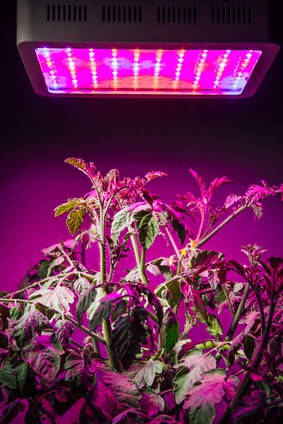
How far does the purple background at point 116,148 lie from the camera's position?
2.04 metres

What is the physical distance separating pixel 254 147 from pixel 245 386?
1.11 meters

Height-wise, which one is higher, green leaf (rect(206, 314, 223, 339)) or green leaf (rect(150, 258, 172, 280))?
green leaf (rect(150, 258, 172, 280))

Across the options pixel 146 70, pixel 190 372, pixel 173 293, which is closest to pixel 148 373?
pixel 190 372

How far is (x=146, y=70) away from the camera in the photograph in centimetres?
144

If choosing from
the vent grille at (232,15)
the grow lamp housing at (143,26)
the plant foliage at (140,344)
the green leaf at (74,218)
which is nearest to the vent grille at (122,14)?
the grow lamp housing at (143,26)

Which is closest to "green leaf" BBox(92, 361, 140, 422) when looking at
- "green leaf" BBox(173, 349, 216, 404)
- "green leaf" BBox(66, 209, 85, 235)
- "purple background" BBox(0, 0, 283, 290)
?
"green leaf" BBox(173, 349, 216, 404)

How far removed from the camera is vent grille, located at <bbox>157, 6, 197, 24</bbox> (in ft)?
4.12

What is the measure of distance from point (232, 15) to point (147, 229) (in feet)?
1.67

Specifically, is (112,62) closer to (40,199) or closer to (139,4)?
(139,4)

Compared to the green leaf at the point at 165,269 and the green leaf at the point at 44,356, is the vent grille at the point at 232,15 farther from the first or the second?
the green leaf at the point at 44,356

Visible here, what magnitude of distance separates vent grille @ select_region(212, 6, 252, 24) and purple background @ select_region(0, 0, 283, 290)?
2.70 feet

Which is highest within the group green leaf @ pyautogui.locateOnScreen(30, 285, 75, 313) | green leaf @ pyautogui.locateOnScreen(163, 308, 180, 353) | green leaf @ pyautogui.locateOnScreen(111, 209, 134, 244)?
green leaf @ pyautogui.locateOnScreen(111, 209, 134, 244)

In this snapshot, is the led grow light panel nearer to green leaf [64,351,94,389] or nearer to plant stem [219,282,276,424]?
plant stem [219,282,276,424]

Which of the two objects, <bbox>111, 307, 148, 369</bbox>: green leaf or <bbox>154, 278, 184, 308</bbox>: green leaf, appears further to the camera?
<bbox>154, 278, 184, 308</bbox>: green leaf
